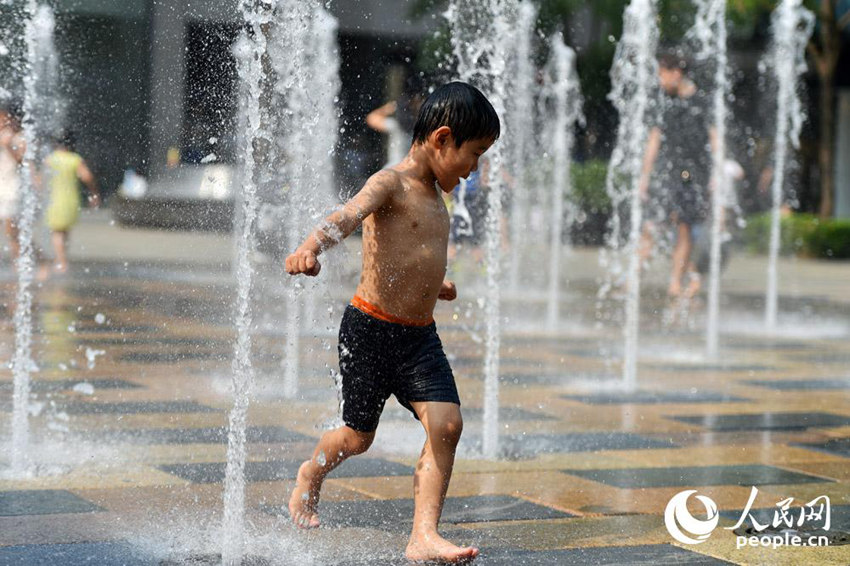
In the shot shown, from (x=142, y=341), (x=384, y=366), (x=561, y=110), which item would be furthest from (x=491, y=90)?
(x=561, y=110)

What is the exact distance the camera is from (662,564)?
3.95m

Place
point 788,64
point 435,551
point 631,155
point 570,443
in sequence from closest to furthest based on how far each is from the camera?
point 435,551 → point 570,443 → point 631,155 → point 788,64

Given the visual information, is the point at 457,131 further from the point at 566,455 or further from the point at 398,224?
the point at 566,455

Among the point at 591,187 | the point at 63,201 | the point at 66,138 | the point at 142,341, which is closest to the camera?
the point at 142,341

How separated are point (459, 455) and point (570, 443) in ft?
1.88

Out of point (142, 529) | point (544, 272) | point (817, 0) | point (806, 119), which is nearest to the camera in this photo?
point (142, 529)

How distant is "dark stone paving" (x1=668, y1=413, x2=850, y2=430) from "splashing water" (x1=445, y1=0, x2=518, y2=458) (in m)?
1.00

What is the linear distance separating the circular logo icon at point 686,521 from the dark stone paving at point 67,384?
309 cm

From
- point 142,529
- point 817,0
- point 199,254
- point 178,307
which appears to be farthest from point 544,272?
point 142,529

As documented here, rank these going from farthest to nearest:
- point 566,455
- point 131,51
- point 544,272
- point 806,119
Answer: point 806,119 → point 131,51 → point 544,272 → point 566,455

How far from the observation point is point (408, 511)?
4.56m

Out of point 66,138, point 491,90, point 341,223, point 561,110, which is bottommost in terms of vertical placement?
point 341,223

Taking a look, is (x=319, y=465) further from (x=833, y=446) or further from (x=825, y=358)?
(x=825, y=358)

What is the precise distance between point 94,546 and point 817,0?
23685 mm
